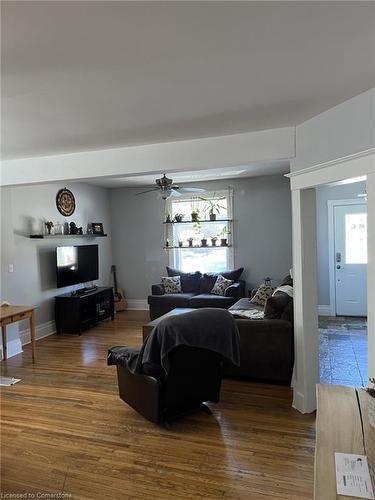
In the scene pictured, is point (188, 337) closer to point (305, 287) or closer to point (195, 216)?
point (305, 287)

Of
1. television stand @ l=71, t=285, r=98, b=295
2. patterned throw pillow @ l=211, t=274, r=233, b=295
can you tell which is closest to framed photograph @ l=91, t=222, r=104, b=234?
television stand @ l=71, t=285, r=98, b=295

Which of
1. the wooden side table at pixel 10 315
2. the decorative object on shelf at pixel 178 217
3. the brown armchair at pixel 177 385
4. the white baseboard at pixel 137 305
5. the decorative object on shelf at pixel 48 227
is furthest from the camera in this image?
the white baseboard at pixel 137 305

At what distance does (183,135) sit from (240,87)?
1.13m

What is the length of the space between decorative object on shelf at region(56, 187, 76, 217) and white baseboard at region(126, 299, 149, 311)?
246cm

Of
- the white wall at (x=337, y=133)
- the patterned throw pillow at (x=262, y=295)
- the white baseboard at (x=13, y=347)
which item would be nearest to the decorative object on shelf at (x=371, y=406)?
the white wall at (x=337, y=133)

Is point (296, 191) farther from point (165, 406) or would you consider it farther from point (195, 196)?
point (195, 196)

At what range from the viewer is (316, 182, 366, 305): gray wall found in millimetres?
6742

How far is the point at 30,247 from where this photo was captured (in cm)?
576

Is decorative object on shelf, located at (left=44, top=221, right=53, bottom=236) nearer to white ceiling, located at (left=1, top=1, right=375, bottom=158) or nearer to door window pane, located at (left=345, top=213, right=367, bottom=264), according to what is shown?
white ceiling, located at (left=1, top=1, right=375, bottom=158)

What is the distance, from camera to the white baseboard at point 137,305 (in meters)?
8.09

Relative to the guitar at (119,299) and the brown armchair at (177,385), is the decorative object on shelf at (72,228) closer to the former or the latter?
the guitar at (119,299)

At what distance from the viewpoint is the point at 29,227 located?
576 centimetres

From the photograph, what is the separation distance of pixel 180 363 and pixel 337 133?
2.16 metres

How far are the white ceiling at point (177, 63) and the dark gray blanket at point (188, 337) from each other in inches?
63.2
